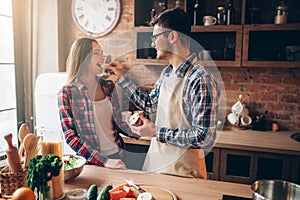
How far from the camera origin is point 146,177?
1.36m

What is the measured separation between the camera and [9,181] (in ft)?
3.56

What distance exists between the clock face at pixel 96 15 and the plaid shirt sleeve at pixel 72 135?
62.8 inches

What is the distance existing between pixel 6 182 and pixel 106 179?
0.42 m

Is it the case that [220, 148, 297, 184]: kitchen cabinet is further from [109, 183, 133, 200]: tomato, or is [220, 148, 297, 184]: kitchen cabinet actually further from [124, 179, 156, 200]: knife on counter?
[109, 183, 133, 200]: tomato

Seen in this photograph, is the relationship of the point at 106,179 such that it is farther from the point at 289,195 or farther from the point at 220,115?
the point at 220,115

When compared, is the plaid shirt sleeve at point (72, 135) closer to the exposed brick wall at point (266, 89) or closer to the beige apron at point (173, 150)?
the beige apron at point (173, 150)

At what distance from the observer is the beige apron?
1.62 meters

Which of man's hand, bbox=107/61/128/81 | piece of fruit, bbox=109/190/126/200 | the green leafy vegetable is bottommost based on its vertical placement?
piece of fruit, bbox=109/190/126/200

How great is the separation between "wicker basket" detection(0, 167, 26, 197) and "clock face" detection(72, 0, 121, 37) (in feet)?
7.14


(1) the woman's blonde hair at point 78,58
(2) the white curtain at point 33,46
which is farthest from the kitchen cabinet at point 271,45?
(2) the white curtain at point 33,46

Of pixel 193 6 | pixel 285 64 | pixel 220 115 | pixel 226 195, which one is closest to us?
pixel 226 195

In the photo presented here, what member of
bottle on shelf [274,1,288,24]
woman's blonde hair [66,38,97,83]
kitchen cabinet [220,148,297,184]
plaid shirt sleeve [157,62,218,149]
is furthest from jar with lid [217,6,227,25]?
woman's blonde hair [66,38,97,83]

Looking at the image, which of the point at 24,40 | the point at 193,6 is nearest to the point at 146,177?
the point at 193,6

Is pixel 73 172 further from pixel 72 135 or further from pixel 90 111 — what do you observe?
pixel 90 111
